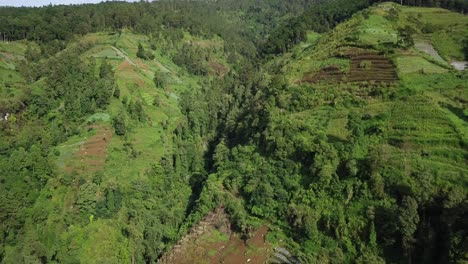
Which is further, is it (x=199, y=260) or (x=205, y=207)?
(x=205, y=207)

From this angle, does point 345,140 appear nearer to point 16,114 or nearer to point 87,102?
point 87,102

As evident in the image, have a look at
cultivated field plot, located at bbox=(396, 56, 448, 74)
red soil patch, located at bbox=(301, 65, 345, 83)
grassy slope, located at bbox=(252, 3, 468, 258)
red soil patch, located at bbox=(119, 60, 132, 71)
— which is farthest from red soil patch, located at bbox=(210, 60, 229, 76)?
cultivated field plot, located at bbox=(396, 56, 448, 74)

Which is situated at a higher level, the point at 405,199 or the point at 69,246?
the point at 405,199

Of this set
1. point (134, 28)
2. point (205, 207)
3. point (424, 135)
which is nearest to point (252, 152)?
point (205, 207)

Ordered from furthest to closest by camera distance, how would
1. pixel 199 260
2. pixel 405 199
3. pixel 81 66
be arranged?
pixel 81 66 → pixel 199 260 → pixel 405 199

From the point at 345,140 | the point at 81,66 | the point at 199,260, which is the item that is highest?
the point at 81,66

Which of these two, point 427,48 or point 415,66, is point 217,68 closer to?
point 427,48

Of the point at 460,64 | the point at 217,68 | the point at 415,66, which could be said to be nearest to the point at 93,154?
the point at 415,66
